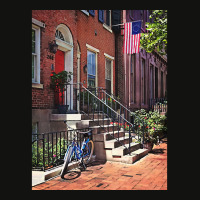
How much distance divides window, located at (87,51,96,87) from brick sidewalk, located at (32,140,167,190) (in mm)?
4456

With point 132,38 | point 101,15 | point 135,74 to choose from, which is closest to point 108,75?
point 135,74

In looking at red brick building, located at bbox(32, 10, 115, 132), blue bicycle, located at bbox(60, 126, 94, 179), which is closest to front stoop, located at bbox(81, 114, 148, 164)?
blue bicycle, located at bbox(60, 126, 94, 179)

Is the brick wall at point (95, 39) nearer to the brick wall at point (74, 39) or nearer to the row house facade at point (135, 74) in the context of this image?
the brick wall at point (74, 39)

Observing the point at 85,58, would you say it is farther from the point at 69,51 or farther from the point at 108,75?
the point at 108,75

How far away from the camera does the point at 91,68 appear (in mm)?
10469

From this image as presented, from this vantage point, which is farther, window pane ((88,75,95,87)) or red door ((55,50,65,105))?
window pane ((88,75,95,87))

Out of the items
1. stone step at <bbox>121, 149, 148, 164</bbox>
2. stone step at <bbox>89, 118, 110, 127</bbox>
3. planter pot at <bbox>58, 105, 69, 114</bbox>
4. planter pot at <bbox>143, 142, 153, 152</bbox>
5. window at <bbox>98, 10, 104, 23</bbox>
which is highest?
window at <bbox>98, 10, 104, 23</bbox>

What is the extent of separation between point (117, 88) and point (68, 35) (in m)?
4.78

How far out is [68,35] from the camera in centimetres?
862

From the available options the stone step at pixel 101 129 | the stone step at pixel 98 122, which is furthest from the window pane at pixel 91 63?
the stone step at pixel 101 129

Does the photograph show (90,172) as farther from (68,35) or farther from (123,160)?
(68,35)

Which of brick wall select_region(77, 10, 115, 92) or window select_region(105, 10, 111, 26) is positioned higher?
window select_region(105, 10, 111, 26)

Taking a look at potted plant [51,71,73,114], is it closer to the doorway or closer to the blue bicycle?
the doorway

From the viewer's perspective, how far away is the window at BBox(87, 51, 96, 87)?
10250mm
